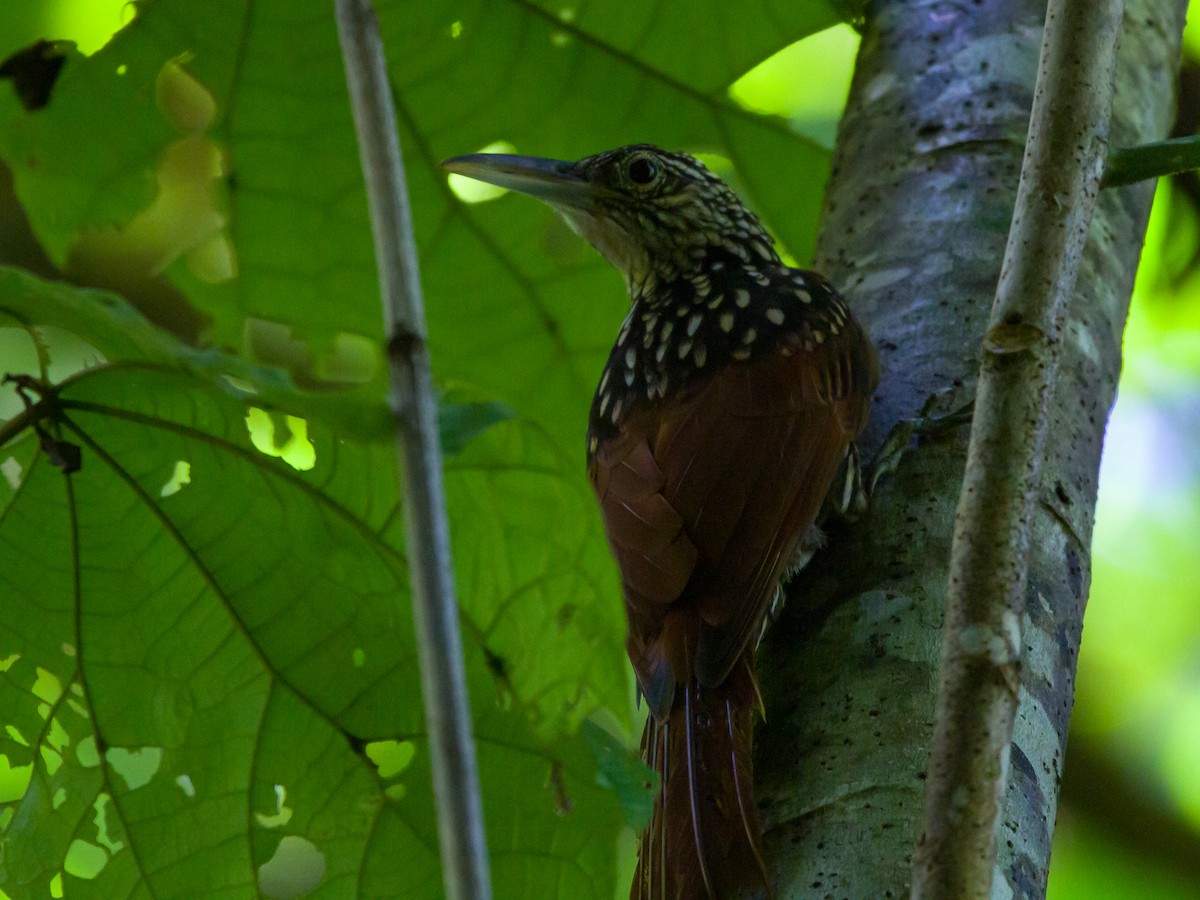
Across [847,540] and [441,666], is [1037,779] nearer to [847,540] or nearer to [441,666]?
[847,540]

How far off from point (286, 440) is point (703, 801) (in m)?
0.80

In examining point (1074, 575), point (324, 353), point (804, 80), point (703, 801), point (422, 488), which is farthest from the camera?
point (804, 80)

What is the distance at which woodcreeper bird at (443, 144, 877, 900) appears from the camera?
1756 mm

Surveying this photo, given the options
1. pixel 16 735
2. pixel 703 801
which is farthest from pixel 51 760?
pixel 703 801

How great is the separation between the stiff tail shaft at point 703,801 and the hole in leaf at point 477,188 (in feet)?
4.67

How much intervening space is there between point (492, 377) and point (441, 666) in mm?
2001

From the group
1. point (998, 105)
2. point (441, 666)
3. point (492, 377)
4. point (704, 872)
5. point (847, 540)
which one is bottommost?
point (441, 666)

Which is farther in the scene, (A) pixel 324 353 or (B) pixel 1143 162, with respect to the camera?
(A) pixel 324 353

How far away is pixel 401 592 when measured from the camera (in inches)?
79.7

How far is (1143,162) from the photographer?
176 cm

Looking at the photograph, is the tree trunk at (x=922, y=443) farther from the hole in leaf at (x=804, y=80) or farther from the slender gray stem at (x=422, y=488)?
the slender gray stem at (x=422, y=488)

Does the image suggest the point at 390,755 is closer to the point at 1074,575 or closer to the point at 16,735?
the point at 16,735

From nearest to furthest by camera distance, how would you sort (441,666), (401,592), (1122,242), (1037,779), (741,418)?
1. (441,666)
2. (1037,779)
3. (401,592)
4. (741,418)
5. (1122,242)

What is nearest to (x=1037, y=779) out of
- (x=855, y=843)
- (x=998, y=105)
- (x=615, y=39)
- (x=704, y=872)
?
(x=855, y=843)
